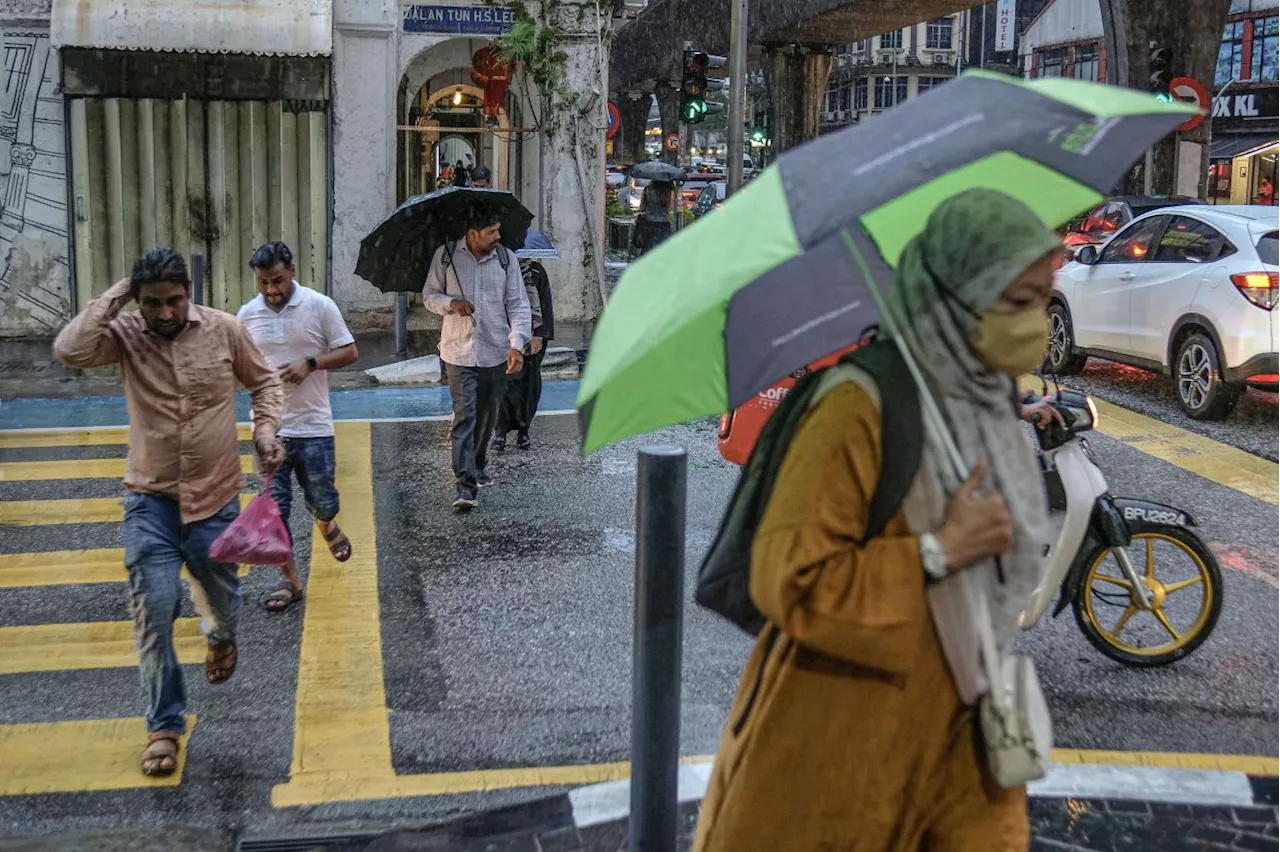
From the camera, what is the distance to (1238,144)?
149 ft

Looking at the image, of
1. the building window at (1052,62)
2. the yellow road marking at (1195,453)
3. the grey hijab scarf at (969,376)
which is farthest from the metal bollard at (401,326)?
the building window at (1052,62)

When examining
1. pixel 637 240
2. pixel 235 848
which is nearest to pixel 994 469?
pixel 235 848

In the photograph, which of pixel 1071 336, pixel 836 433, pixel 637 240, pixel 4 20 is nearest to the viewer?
pixel 836 433

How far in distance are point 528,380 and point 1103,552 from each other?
532 cm

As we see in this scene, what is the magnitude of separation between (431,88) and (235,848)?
67.5ft

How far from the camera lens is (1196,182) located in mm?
26812

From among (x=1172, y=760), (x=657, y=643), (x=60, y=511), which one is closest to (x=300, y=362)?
(x=60, y=511)

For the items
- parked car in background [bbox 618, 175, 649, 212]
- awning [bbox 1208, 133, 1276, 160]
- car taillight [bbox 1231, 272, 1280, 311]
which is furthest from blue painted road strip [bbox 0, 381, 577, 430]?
awning [bbox 1208, 133, 1276, 160]

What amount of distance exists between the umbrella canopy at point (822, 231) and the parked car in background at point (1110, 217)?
1652 centimetres

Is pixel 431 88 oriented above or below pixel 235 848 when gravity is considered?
above

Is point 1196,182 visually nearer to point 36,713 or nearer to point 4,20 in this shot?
point 4,20

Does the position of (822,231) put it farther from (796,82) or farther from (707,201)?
(796,82)

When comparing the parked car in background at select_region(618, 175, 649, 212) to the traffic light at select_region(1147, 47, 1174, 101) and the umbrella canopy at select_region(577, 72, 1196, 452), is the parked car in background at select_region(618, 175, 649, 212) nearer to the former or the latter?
the traffic light at select_region(1147, 47, 1174, 101)

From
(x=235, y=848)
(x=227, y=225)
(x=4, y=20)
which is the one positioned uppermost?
(x=4, y=20)
